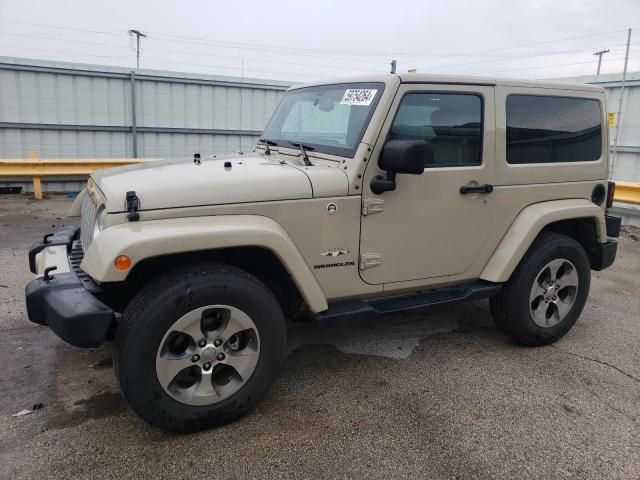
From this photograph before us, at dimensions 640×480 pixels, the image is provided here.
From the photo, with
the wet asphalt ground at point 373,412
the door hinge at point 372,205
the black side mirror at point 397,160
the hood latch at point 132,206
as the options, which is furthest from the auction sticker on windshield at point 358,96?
the wet asphalt ground at point 373,412

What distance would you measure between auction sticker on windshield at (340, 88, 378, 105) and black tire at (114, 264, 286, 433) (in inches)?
53.8

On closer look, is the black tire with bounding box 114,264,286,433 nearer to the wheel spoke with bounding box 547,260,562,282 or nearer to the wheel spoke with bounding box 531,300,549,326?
the wheel spoke with bounding box 531,300,549,326

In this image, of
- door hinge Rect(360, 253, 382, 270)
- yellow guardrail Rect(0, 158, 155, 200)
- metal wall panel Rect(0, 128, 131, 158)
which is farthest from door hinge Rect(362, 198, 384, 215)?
metal wall panel Rect(0, 128, 131, 158)

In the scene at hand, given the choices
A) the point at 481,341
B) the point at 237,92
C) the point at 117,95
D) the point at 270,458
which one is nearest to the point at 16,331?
the point at 270,458

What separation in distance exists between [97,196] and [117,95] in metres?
8.50

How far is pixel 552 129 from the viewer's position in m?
3.89

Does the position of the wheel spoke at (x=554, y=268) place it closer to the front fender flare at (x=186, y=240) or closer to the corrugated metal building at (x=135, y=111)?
the front fender flare at (x=186, y=240)

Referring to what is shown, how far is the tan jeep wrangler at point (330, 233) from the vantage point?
103 inches

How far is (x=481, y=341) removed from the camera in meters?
4.16

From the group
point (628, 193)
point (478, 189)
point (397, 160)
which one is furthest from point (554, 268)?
point (628, 193)

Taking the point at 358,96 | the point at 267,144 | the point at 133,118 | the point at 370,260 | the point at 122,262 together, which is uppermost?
the point at 133,118

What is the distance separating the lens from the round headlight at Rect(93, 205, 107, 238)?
8.92 feet

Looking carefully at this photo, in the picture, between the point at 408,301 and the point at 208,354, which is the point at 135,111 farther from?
the point at 208,354

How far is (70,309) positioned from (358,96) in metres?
2.15
